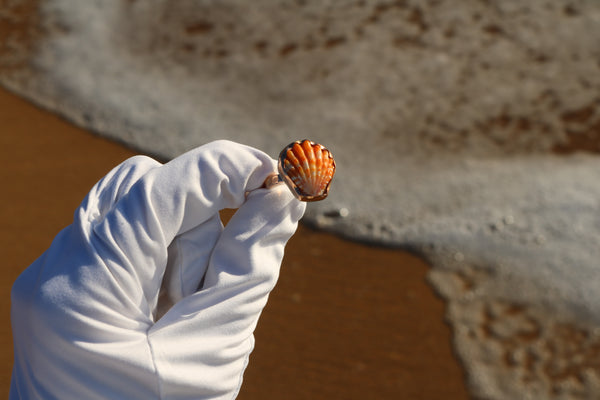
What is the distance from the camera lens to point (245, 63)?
3086mm

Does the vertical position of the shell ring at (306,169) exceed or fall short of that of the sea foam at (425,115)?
it exceeds it

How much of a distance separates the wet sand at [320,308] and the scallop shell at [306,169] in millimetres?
1147

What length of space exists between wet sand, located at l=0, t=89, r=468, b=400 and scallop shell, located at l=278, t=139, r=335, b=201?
115cm

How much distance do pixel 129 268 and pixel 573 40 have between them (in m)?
3.06

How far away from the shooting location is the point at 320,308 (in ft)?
6.38

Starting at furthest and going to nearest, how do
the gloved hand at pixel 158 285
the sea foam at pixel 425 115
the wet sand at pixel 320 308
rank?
1. the sea foam at pixel 425 115
2. the wet sand at pixel 320 308
3. the gloved hand at pixel 158 285

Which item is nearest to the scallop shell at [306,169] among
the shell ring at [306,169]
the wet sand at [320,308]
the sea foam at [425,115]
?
the shell ring at [306,169]

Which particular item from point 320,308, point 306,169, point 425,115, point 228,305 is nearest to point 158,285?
point 228,305

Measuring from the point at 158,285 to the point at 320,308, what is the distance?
1.25 metres

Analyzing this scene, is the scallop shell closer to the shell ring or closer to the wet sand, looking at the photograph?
the shell ring

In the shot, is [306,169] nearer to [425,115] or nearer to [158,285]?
[158,285]

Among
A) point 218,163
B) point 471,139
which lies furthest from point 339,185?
point 218,163

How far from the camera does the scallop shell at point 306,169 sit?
701 mm

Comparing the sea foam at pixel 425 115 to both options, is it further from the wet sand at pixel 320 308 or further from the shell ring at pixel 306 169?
the shell ring at pixel 306 169
